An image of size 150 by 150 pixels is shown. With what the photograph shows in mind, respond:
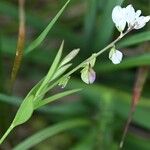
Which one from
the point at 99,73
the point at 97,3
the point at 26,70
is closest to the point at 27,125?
the point at 26,70

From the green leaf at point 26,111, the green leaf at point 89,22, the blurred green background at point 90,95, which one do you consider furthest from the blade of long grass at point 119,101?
the green leaf at point 26,111

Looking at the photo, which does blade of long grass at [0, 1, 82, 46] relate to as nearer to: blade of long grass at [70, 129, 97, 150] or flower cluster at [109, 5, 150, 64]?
blade of long grass at [70, 129, 97, 150]

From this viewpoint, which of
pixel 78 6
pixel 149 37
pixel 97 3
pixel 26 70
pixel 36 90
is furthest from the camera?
pixel 78 6

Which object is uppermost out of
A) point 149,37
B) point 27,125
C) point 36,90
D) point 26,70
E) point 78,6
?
point 78,6

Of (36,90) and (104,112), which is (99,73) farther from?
(36,90)

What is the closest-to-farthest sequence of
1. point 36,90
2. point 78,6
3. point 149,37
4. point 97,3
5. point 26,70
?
point 36,90, point 149,37, point 97,3, point 26,70, point 78,6

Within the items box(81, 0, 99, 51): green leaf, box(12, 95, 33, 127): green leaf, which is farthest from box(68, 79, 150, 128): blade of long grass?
box(12, 95, 33, 127): green leaf

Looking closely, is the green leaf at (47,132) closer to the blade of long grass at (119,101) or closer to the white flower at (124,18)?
the blade of long grass at (119,101)

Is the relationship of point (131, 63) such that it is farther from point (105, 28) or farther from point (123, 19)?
point (123, 19)
